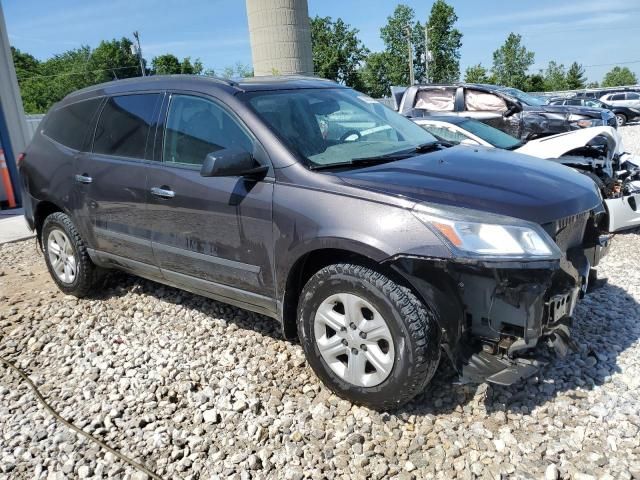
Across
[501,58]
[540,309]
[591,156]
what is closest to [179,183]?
[540,309]

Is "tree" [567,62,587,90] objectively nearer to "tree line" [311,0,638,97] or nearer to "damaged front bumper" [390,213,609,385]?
"tree line" [311,0,638,97]

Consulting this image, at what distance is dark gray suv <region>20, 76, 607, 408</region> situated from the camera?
257 cm

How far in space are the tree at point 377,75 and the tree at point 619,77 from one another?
34128mm

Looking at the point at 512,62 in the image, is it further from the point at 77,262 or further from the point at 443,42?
the point at 77,262

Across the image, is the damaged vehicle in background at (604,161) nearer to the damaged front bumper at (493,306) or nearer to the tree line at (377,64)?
the damaged front bumper at (493,306)

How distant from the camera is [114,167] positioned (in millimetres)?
4047

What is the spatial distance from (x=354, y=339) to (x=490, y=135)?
5355mm

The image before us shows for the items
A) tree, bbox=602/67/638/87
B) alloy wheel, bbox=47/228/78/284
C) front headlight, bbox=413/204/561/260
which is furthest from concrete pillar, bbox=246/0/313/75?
tree, bbox=602/67/638/87

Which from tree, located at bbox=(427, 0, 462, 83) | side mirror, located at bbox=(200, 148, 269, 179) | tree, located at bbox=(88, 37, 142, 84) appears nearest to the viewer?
side mirror, located at bbox=(200, 148, 269, 179)

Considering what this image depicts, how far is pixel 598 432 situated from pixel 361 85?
73.0m

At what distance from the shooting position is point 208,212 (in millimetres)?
3393

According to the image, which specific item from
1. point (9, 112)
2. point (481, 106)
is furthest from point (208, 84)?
point (481, 106)

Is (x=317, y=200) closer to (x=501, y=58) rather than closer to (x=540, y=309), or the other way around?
(x=540, y=309)

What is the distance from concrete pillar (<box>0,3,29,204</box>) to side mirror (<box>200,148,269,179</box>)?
27.4 feet
